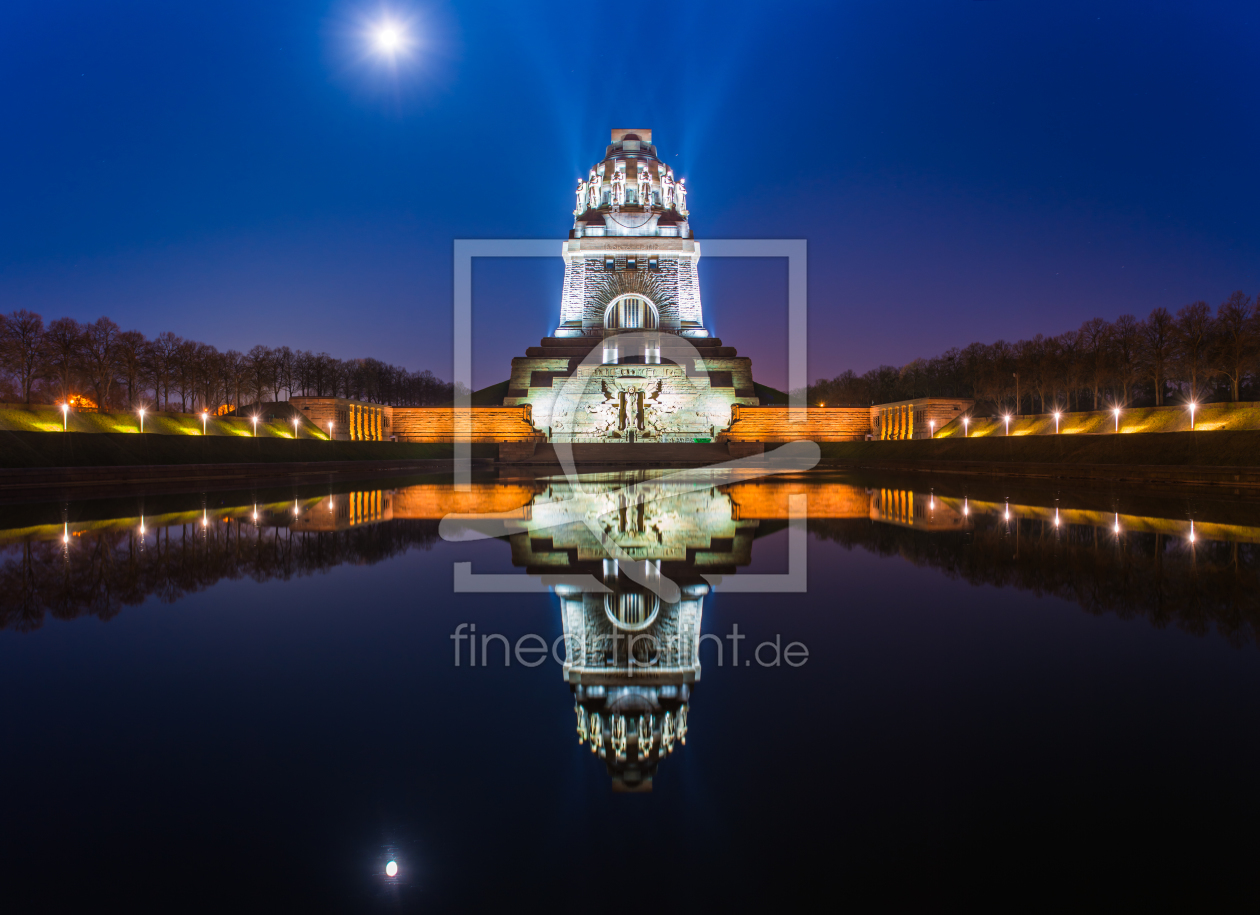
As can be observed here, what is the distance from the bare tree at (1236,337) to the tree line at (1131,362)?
3 cm

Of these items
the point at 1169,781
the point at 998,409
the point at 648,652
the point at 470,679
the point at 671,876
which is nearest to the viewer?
the point at 671,876

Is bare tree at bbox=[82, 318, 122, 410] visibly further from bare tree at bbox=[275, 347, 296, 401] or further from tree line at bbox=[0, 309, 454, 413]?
bare tree at bbox=[275, 347, 296, 401]

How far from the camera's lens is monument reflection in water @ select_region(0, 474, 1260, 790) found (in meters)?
3.87

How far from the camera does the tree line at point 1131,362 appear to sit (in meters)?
27.6

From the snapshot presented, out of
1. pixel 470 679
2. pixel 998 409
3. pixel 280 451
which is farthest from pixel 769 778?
pixel 998 409

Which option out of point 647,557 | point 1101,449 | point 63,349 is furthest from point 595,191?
point 647,557

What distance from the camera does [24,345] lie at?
31.9m

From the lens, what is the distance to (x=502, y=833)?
228cm

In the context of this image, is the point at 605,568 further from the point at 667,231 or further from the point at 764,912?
the point at 667,231

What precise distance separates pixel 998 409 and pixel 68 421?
43.2 metres

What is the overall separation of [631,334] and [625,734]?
45509 millimetres

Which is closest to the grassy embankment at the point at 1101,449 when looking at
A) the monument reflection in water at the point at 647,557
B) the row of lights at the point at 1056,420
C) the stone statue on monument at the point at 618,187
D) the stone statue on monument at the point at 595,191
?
the row of lights at the point at 1056,420

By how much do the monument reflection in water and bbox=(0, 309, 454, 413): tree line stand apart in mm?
25814

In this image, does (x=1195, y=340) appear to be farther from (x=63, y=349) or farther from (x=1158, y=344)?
(x=63, y=349)
